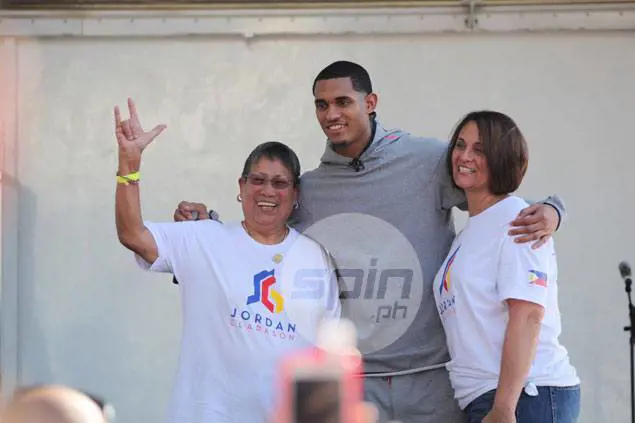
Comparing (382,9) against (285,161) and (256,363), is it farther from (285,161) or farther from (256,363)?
(256,363)

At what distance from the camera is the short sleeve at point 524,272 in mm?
2076

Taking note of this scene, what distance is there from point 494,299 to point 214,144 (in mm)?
2075

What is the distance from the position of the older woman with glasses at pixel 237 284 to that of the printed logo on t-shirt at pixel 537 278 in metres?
0.50

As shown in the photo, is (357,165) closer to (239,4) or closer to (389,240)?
(389,240)

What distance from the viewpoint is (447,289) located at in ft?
7.32

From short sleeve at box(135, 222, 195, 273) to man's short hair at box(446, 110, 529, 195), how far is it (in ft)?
2.29

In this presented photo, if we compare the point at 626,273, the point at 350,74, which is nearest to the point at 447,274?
the point at 350,74

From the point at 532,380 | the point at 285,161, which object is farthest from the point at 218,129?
the point at 532,380

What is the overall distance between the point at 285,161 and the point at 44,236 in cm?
178

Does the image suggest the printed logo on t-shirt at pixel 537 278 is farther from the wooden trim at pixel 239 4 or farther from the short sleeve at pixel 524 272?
the wooden trim at pixel 239 4

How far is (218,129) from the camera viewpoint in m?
4.01

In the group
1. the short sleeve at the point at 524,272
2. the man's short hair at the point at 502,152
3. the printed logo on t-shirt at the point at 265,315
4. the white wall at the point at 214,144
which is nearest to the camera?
the short sleeve at the point at 524,272

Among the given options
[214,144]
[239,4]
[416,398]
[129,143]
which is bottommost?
[416,398]

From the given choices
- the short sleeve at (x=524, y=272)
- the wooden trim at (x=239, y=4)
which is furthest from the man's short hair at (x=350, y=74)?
the wooden trim at (x=239, y=4)
